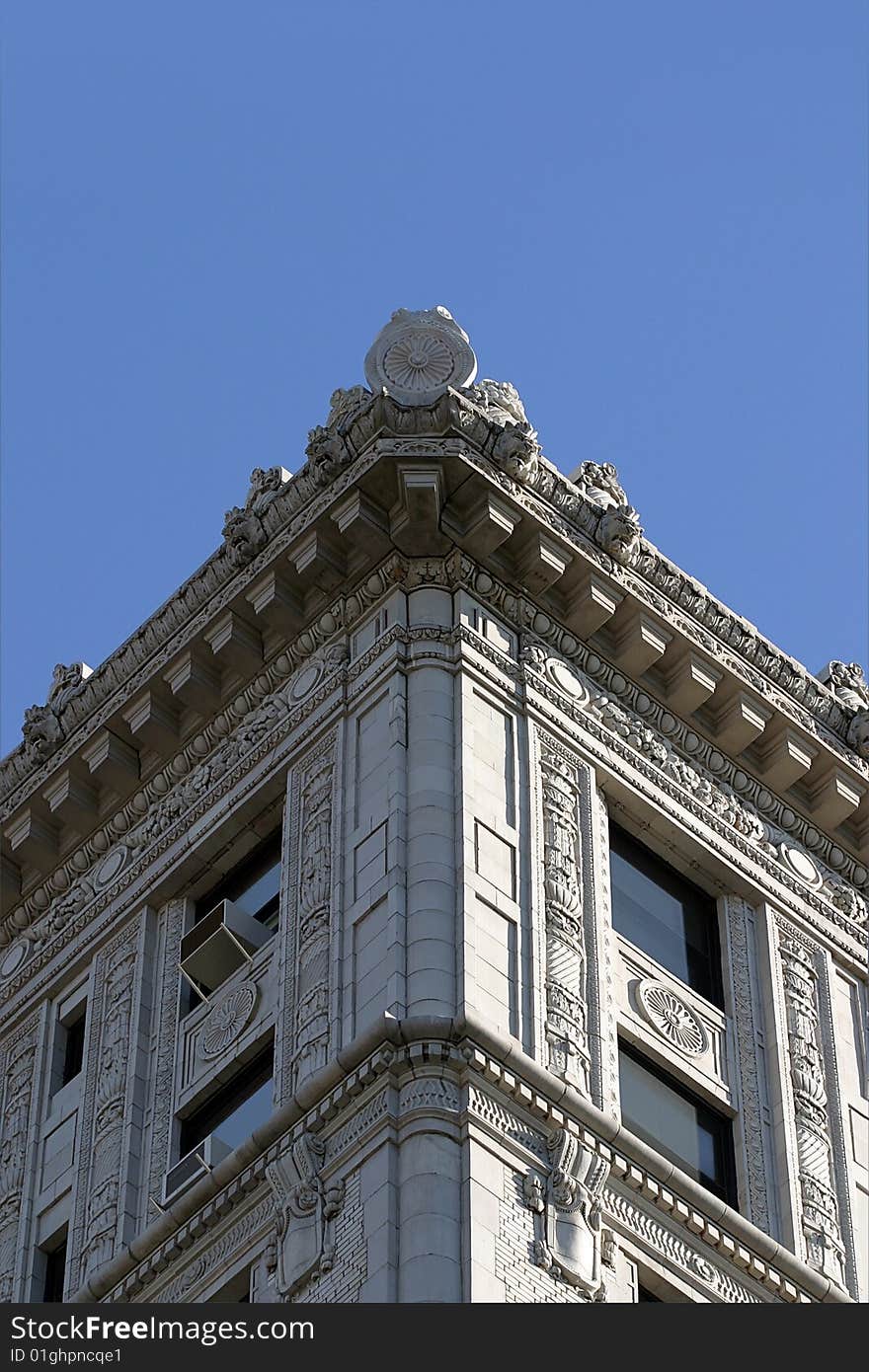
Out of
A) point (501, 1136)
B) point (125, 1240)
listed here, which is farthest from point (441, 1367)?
point (125, 1240)

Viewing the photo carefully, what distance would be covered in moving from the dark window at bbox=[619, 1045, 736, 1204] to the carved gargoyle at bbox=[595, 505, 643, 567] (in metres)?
6.58

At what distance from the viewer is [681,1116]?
4244 centimetres

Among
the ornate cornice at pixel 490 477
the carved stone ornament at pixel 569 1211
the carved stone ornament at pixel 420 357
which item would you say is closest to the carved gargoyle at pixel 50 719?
the ornate cornice at pixel 490 477

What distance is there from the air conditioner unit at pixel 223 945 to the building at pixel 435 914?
2.0 inches

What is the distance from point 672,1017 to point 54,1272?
6.85m

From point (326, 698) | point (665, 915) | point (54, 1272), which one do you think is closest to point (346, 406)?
point (326, 698)

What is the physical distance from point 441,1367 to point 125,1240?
30.8 ft

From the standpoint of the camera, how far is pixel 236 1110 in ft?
138

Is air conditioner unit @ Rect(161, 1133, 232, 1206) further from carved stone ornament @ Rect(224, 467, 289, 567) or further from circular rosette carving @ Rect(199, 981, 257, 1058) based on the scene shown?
carved stone ornament @ Rect(224, 467, 289, 567)

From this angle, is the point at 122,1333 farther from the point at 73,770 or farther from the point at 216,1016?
the point at 73,770

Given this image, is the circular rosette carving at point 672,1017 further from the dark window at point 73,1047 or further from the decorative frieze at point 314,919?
the dark window at point 73,1047

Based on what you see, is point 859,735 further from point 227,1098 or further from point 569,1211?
point 569,1211

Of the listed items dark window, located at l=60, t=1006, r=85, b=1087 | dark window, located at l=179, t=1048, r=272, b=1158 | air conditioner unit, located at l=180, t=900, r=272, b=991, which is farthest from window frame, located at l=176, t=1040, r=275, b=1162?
dark window, located at l=60, t=1006, r=85, b=1087

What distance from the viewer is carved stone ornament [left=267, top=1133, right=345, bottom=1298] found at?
38188 millimetres
